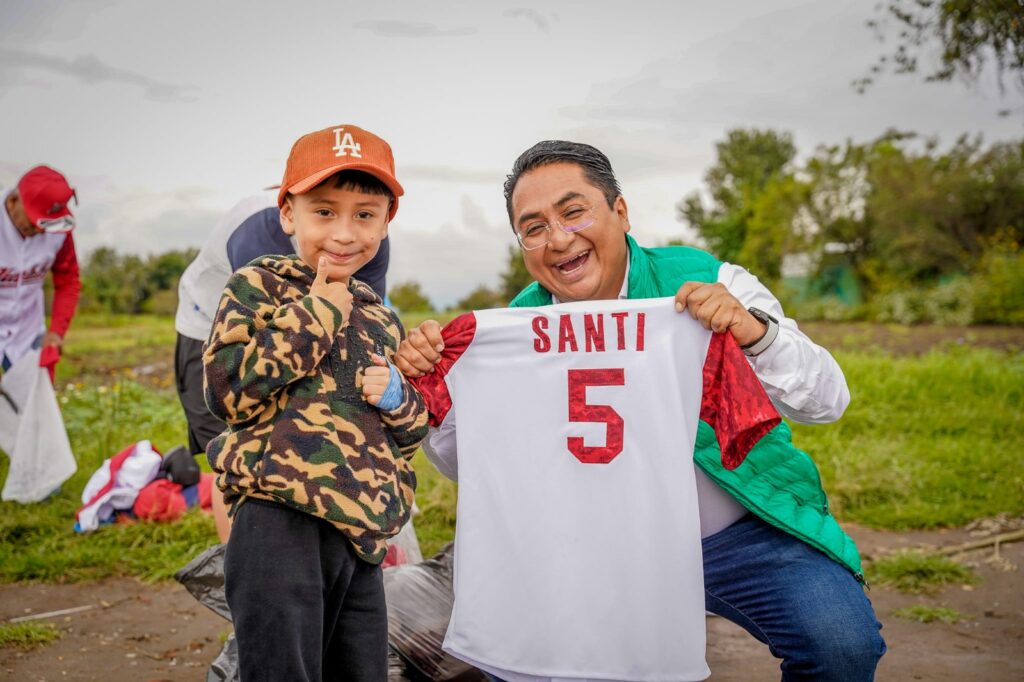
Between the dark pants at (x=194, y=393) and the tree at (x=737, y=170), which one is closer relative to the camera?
the dark pants at (x=194, y=393)

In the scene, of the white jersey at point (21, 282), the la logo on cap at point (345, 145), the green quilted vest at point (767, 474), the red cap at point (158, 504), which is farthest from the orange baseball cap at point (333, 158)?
the white jersey at point (21, 282)

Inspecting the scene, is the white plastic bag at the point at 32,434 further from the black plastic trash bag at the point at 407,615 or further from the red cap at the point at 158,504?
the black plastic trash bag at the point at 407,615

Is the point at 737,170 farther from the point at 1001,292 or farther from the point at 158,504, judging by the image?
the point at 158,504

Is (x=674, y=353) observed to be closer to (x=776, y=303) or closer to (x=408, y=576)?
(x=776, y=303)

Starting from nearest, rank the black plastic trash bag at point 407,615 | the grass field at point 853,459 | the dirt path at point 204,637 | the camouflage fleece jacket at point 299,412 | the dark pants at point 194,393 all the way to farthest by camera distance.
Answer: the camouflage fleece jacket at point 299,412 → the black plastic trash bag at point 407,615 → the dirt path at point 204,637 → the dark pants at point 194,393 → the grass field at point 853,459

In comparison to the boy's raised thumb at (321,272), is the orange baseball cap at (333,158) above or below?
above

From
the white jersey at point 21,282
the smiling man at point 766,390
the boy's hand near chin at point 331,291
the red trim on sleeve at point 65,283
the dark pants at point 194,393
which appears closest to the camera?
the boy's hand near chin at point 331,291

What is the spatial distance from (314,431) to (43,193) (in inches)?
169

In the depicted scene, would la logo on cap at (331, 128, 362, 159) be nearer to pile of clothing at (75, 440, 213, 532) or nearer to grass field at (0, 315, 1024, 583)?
grass field at (0, 315, 1024, 583)

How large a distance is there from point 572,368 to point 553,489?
1.25 ft

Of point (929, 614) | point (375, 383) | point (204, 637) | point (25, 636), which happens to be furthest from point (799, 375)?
point (25, 636)

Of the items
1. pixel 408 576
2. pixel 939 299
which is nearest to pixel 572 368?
pixel 408 576

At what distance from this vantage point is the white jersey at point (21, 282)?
5.47 metres

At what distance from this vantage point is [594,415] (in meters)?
2.46
